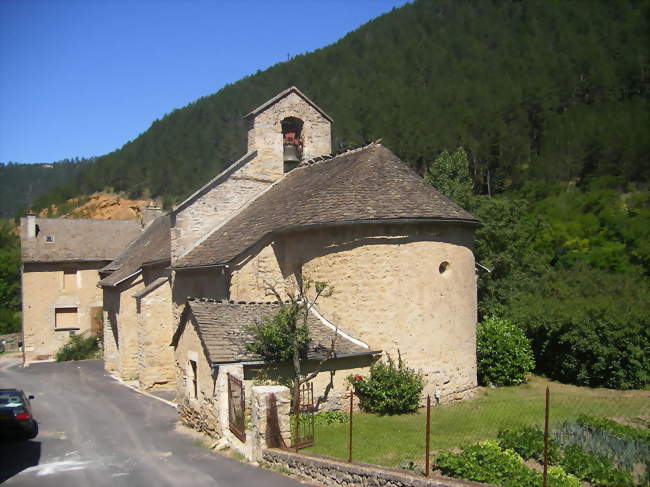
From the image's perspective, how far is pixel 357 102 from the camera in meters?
91.3

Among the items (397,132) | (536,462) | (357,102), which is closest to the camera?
(536,462)

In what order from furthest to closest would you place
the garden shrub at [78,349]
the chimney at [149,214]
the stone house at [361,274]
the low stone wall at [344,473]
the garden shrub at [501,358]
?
the chimney at [149,214] → the garden shrub at [78,349] → the garden shrub at [501,358] → the stone house at [361,274] → the low stone wall at [344,473]

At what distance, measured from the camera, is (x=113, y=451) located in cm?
1345

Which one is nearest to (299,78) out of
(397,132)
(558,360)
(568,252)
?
(397,132)

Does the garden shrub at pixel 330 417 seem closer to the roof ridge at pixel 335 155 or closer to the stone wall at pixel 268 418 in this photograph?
the stone wall at pixel 268 418

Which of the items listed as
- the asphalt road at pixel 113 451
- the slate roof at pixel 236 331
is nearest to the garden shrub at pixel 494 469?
the asphalt road at pixel 113 451

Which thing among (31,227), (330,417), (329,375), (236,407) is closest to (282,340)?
(236,407)

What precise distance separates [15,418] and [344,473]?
9.27 meters

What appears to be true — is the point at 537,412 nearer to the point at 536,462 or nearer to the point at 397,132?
the point at 536,462

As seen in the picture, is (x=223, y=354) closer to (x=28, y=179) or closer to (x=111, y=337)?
(x=111, y=337)

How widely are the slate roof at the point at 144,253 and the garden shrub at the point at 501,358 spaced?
1213 centimetres

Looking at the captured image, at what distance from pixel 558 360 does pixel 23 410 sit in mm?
16789

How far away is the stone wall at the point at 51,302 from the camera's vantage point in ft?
113

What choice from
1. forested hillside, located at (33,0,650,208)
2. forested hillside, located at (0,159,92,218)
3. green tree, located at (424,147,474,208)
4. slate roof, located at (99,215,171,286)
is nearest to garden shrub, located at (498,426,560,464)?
slate roof, located at (99,215,171,286)
